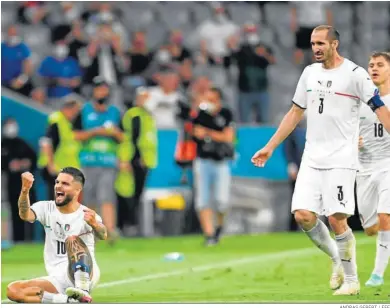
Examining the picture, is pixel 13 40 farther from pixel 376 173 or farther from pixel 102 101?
pixel 376 173

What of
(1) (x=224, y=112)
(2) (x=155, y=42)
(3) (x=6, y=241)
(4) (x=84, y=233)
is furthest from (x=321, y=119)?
(2) (x=155, y=42)

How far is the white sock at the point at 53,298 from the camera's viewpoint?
381 inches

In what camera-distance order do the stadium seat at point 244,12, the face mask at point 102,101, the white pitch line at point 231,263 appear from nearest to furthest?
the white pitch line at point 231,263
the face mask at point 102,101
the stadium seat at point 244,12

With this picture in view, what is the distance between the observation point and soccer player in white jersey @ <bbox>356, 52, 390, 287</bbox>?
1093 centimetres

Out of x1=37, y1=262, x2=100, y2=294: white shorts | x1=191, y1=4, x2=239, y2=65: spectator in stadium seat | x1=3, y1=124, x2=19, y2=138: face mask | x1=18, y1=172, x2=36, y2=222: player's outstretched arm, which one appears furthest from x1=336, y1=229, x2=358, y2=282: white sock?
x1=191, y1=4, x2=239, y2=65: spectator in stadium seat

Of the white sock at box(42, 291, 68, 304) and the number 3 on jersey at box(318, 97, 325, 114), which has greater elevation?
the number 3 on jersey at box(318, 97, 325, 114)

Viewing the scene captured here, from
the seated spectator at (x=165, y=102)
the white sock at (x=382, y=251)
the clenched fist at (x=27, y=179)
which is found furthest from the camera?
the seated spectator at (x=165, y=102)

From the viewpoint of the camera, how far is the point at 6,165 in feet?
56.3

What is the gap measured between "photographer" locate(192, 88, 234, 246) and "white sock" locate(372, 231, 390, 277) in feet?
18.3

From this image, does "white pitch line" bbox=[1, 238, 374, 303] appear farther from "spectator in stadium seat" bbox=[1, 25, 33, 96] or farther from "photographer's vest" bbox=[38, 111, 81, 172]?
"spectator in stadium seat" bbox=[1, 25, 33, 96]

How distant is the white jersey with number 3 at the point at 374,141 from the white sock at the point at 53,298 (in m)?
3.23

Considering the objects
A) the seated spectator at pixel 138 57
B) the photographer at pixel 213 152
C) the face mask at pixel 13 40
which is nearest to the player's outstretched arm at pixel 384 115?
the photographer at pixel 213 152

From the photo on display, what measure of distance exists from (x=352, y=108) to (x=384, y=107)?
0.33m

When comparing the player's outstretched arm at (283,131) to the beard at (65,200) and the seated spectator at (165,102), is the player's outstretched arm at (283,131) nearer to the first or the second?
the beard at (65,200)
